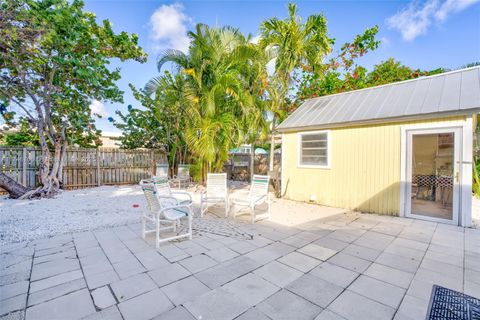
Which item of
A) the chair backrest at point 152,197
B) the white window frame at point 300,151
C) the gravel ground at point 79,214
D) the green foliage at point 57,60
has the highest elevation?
the green foliage at point 57,60

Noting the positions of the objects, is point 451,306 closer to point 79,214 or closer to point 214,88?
point 79,214

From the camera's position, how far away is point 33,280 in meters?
2.37

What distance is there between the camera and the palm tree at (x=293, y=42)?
23.4ft

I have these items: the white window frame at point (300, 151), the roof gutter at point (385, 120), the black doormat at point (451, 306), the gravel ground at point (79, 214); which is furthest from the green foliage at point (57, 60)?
the black doormat at point (451, 306)

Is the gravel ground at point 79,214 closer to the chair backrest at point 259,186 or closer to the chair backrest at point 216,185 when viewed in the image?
the chair backrest at point 216,185

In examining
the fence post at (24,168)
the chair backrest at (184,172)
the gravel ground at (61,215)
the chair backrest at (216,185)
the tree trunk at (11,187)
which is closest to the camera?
the gravel ground at (61,215)

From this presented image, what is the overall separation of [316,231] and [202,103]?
5523 mm

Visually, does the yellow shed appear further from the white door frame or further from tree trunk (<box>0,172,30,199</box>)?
tree trunk (<box>0,172,30,199</box>)

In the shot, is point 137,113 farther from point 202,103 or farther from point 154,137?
point 202,103

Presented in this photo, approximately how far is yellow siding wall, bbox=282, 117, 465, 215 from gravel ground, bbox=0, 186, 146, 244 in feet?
16.4

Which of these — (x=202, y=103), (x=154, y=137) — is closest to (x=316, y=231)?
(x=202, y=103)

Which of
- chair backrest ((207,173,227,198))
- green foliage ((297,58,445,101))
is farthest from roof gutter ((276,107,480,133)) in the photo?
green foliage ((297,58,445,101))

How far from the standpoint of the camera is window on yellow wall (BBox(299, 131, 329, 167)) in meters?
6.45

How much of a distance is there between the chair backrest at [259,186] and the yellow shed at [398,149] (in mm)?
2226
